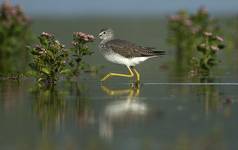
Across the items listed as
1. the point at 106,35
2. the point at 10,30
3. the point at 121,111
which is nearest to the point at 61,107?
the point at 121,111

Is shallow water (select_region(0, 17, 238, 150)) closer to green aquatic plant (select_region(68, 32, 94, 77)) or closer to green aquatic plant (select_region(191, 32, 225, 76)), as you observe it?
green aquatic plant (select_region(68, 32, 94, 77))

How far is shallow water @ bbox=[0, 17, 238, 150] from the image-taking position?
10633 mm

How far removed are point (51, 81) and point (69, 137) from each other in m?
6.54

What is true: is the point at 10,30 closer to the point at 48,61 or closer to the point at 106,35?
the point at 106,35

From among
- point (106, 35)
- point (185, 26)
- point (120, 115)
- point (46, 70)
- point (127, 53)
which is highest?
point (185, 26)

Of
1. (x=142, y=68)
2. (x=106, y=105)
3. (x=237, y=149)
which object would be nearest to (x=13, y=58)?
(x=142, y=68)

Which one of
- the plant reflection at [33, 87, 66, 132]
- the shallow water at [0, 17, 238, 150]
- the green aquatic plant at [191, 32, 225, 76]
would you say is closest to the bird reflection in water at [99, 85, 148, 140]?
the shallow water at [0, 17, 238, 150]

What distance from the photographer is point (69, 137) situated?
36.0 feet

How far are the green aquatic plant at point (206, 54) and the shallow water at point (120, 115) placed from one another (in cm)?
129

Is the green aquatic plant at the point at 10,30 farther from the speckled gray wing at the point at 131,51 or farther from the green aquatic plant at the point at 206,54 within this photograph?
the speckled gray wing at the point at 131,51

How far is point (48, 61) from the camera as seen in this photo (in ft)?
57.4

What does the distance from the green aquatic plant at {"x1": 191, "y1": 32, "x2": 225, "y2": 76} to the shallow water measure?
4.24 feet

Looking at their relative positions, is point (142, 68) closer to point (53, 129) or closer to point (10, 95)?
point (10, 95)

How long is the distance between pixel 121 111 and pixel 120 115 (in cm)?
39
